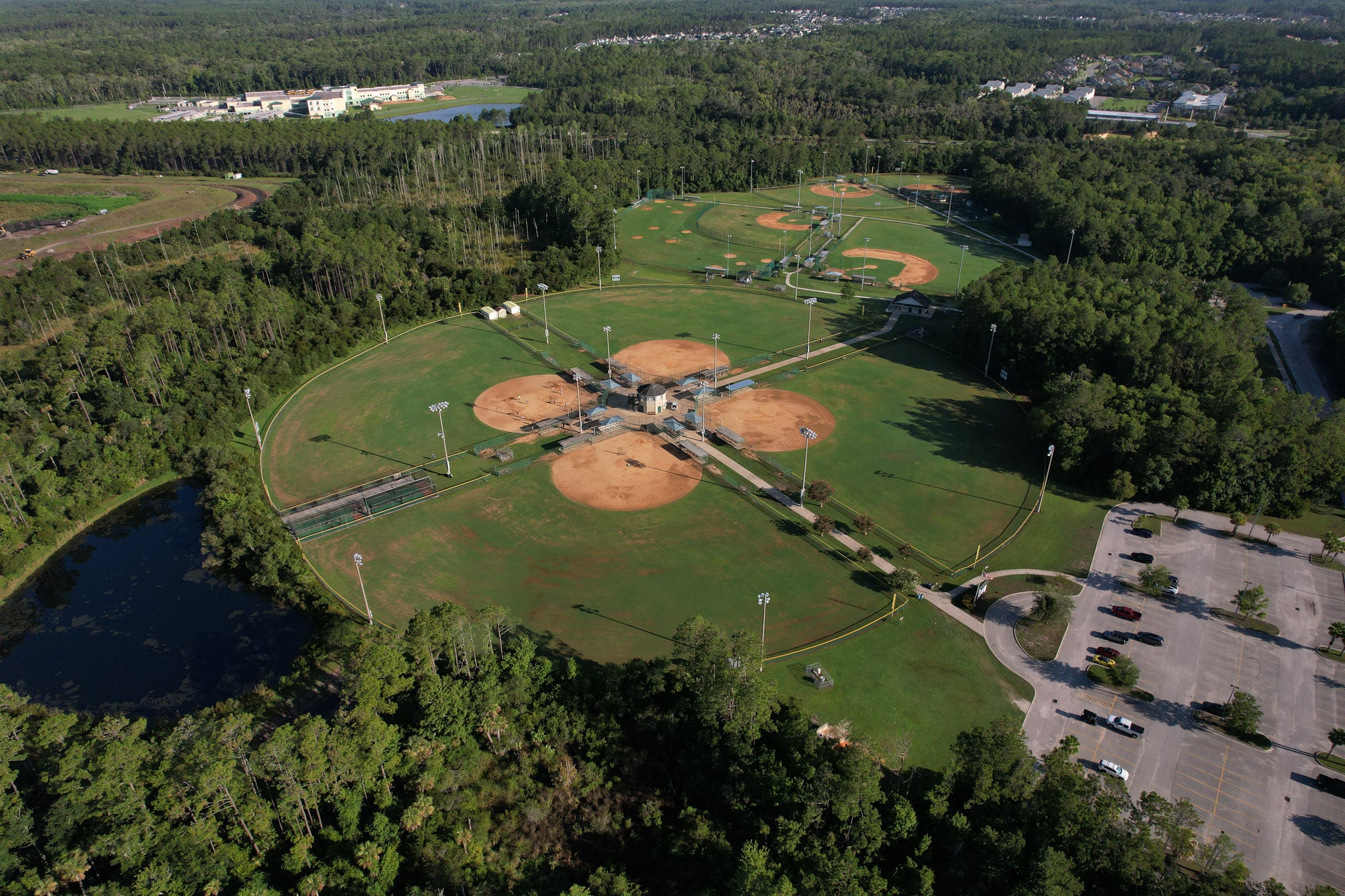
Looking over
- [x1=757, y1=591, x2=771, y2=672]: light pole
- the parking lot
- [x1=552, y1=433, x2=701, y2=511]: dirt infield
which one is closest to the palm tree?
the parking lot

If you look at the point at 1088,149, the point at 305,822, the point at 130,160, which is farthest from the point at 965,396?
the point at 130,160

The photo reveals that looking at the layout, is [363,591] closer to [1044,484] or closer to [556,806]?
[556,806]

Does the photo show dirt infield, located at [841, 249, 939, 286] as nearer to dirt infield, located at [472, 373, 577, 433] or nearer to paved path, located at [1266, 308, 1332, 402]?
paved path, located at [1266, 308, 1332, 402]

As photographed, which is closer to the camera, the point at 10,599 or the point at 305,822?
the point at 305,822

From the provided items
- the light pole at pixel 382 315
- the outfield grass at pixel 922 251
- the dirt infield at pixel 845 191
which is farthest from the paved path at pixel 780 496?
the dirt infield at pixel 845 191

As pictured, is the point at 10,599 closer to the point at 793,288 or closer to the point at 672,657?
the point at 672,657

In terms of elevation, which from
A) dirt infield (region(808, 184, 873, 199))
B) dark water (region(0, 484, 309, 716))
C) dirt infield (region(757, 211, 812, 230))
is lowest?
dark water (region(0, 484, 309, 716))
